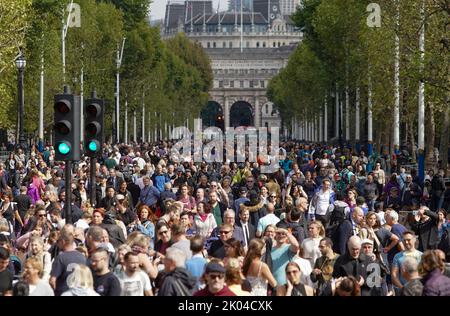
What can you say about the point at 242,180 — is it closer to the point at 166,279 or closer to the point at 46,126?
the point at 166,279

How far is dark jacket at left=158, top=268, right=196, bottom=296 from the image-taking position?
13.9m

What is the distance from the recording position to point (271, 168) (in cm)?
4272

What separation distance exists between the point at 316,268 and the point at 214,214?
7080 mm

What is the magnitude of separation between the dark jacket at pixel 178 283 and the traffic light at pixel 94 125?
25.0 ft

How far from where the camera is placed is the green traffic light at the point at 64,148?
19.7 meters

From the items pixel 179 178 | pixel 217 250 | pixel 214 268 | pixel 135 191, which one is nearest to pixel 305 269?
pixel 217 250

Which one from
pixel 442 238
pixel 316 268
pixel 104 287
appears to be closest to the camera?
pixel 104 287

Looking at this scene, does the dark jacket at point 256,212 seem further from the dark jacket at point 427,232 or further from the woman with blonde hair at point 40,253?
the woman with blonde hair at point 40,253

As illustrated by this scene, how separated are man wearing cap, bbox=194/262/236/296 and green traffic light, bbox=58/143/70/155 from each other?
6.61 metres

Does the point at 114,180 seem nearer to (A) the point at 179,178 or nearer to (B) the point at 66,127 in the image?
(A) the point at 179,178

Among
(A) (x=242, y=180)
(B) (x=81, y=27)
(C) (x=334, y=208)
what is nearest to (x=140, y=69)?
(B) (x=81, y=27)

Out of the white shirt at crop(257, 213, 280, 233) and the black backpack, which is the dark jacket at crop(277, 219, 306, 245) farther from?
the black backpack

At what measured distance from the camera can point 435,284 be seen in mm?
13883

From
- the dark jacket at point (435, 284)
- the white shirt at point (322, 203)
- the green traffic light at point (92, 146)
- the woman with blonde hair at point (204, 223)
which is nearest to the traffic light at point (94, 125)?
the green traffic light at point (92, 146)
